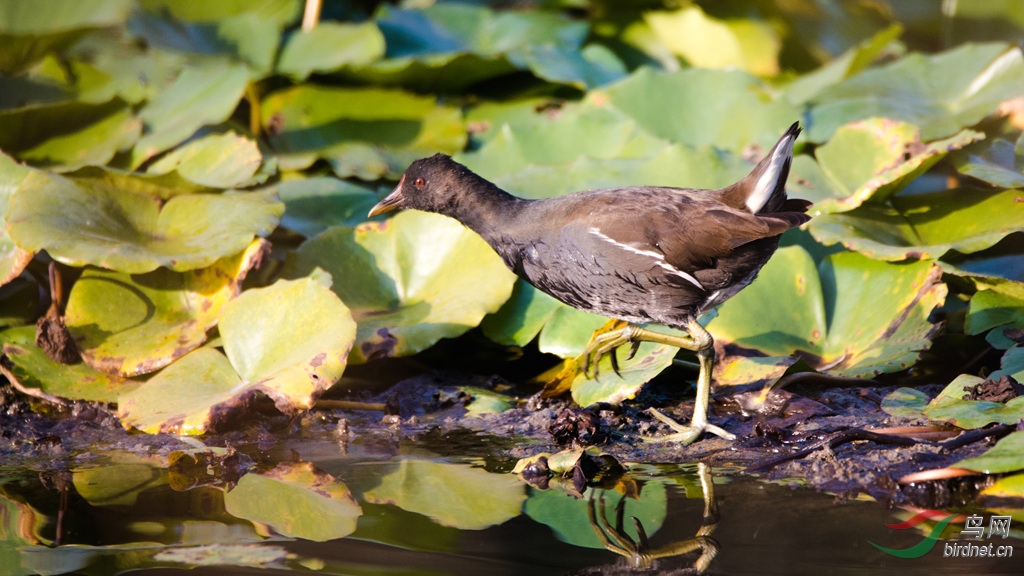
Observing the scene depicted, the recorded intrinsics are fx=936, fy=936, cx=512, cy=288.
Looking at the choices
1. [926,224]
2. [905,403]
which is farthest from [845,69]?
[905,403]

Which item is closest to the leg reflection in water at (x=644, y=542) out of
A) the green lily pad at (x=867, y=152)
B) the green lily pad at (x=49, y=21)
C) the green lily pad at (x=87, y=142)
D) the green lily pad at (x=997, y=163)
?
the green lily pad at (x=867, y=152)

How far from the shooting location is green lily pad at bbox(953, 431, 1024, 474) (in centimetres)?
251

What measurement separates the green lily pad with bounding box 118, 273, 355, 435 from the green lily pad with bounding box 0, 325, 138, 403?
0.94 ft

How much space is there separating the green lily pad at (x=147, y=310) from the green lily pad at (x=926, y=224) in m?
2.31

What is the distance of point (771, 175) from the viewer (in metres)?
3.19

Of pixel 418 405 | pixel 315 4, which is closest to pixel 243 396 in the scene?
pixel 418 405

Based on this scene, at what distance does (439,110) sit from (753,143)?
5.84ft

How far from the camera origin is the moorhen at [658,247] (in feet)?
10.4

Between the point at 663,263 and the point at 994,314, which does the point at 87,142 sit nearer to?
the point at 663,263

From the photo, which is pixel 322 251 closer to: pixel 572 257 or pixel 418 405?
pixel 418 405

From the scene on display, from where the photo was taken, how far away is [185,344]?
3.67 m

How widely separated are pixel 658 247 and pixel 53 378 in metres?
2.39

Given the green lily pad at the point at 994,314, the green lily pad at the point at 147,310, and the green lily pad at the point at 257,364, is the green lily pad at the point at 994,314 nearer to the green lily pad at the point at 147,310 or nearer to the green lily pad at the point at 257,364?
the green lily pad at the point at 257,364

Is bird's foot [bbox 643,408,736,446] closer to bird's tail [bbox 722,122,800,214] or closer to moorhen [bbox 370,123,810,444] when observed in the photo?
moorhen [bbox 370,123,810,444]
